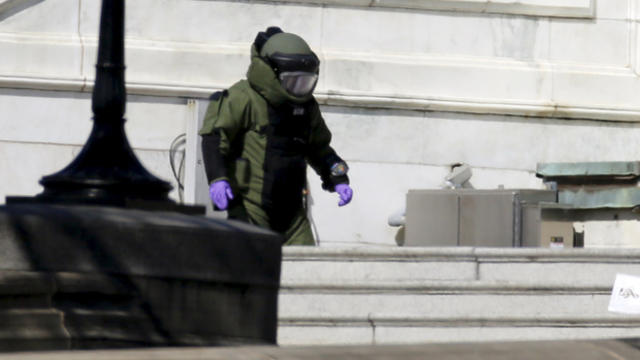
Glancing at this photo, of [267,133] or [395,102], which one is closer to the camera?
[267,133]

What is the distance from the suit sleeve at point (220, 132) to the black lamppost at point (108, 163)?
2.41 m

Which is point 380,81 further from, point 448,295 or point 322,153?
point 448,295

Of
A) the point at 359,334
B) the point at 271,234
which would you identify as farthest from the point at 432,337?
the point at 271,234

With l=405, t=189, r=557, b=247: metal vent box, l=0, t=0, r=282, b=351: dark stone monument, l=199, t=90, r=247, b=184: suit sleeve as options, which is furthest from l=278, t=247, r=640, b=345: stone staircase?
l=0, t=0, r=282, b=351: dark stone monument

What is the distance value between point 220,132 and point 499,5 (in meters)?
5.14

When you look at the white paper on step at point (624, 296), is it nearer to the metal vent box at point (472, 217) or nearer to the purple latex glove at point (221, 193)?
the purple latex glove at point (221, 193)

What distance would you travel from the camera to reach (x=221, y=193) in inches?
402

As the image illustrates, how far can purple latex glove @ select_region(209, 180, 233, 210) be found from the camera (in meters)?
10.2

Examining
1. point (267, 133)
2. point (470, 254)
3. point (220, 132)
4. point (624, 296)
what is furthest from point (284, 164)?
point (624, 296)

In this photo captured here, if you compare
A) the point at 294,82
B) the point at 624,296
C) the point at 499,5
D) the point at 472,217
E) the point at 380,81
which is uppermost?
the point at 499,5

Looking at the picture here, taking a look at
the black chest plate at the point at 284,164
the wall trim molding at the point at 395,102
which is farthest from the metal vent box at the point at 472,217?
the black chest plate at the point at 284,164

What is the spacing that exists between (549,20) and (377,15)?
166 centimetres

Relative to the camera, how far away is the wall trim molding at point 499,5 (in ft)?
48.0

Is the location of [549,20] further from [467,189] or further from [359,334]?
[359,334]
